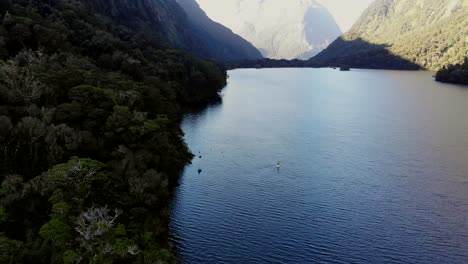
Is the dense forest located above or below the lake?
above

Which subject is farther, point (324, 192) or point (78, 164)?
point (324, 192)

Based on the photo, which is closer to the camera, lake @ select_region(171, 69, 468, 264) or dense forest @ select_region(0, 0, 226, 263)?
dense forest @ select_region(0, 0, 226, 263)

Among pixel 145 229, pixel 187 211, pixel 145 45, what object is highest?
pixel 145 45

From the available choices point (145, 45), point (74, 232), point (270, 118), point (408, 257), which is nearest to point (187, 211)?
point (74, 232)

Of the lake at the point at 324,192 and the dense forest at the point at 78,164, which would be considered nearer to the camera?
the dense forest at the point at 78,164

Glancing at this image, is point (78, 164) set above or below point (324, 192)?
above

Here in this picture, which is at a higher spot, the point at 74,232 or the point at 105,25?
the point at 105,25

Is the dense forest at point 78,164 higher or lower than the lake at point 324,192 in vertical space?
higher

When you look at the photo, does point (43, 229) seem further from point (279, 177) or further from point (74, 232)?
point (279, 177)
